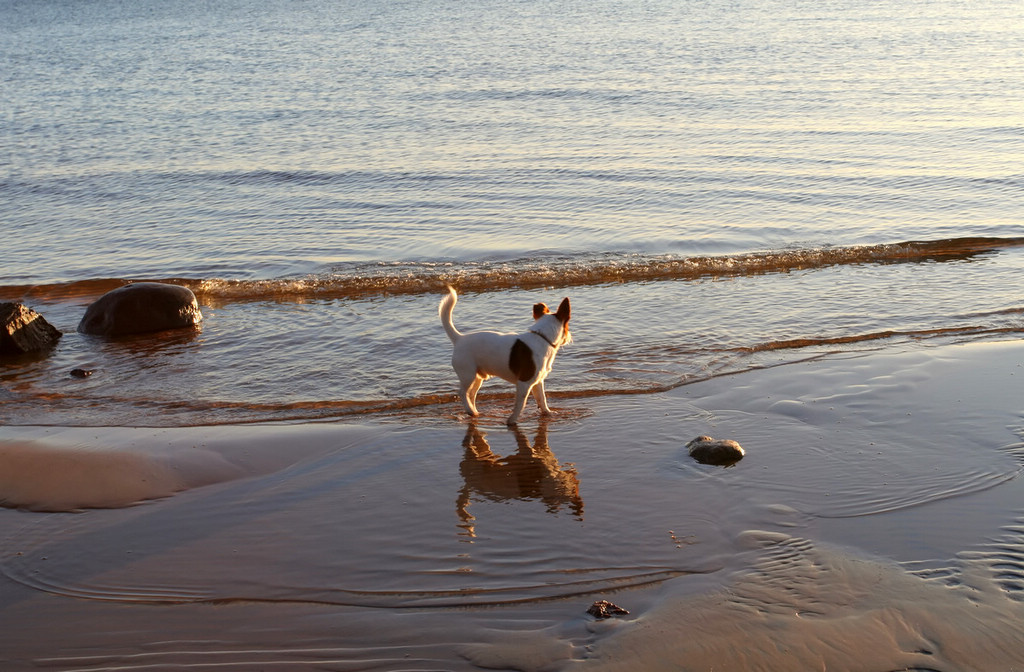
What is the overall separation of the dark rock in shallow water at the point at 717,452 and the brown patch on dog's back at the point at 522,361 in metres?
1.51

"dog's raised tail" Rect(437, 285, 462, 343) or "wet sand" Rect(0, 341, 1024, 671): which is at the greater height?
"dog's raised tail" Rect(437, 285, 462, 343)

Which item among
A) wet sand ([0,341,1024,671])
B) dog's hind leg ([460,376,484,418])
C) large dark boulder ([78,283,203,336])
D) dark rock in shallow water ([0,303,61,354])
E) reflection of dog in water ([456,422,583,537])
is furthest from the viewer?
large dark boulder ([78,283,203,336])

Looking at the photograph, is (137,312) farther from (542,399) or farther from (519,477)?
(519,477)

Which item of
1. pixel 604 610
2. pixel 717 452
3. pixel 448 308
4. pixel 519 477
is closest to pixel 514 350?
pixel 448 308

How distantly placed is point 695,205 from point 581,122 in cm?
841

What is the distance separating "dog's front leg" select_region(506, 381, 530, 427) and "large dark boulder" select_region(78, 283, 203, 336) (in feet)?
18.6

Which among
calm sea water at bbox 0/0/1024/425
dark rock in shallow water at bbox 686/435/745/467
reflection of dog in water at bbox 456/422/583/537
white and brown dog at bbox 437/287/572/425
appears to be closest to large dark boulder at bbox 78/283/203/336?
calm sea water at bbox 0/0/1024/425

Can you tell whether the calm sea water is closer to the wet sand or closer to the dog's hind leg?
the dog's hind leg

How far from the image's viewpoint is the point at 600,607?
16.2ft

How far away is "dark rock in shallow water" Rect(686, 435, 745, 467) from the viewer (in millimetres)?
6777

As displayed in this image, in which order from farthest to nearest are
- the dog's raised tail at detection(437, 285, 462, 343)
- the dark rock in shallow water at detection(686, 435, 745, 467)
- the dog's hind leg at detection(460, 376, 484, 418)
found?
the dog's hind leg at detection(460, 376, 484, 418) → the dog's raised tail at detection(437, 285, 462, 343) → the dark rock in shallow water at detection(686, 435, 745, 467)

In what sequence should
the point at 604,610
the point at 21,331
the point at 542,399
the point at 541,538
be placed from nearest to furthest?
the point at 604,610, the point at 541,538, the point at 542,399, the point at 21,331

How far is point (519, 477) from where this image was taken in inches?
272

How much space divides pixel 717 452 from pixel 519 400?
71.7 inches
